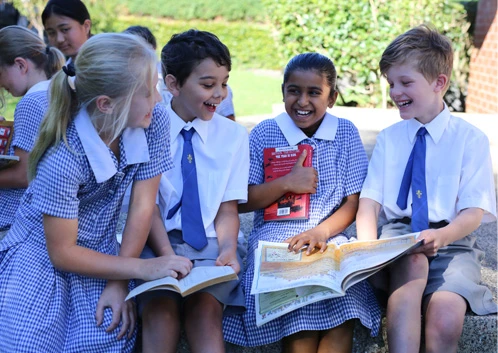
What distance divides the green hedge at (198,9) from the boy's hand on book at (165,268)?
58.9ft

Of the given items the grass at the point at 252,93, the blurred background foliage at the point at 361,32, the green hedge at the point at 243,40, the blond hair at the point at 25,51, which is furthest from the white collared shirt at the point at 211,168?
the green hedge at the point at 243,40

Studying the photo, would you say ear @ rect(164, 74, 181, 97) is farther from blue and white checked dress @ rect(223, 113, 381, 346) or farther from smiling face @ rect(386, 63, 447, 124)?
smiling face @ rect(386, 63, 447, 124)

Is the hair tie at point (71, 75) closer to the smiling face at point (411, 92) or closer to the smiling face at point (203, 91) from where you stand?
the smiling face at point (203, 91)

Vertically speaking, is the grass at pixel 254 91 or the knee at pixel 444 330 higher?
the knee at pixel 444 330

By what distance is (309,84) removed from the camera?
301cm

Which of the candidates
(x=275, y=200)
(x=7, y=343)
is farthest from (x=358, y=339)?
(x=7, y=343)

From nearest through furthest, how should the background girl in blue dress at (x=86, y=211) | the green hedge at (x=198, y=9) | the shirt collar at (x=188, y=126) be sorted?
the background girl in blue dress at (x=86, y=211) → the shirt collar at (x=188, y=126) → the green hedge at (x=198, y=9)

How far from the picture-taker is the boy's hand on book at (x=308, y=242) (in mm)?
2635

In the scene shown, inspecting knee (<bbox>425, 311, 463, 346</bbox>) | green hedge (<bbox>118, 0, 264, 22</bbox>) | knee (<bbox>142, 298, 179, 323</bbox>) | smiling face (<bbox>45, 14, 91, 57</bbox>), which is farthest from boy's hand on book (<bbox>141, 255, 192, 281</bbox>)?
green hedge (<bbox>118, 0, 264, 22</bbox>)

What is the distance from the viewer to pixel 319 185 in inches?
118

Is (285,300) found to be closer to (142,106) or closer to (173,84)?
(142,106)

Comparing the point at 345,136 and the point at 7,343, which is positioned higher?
the point at 345,136

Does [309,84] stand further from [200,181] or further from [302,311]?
[302,311]

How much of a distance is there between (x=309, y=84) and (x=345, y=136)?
282 millimetres
